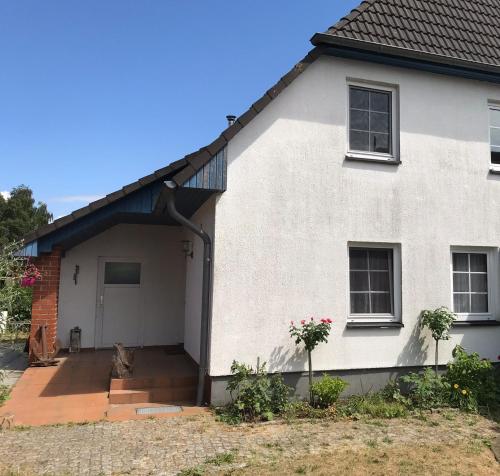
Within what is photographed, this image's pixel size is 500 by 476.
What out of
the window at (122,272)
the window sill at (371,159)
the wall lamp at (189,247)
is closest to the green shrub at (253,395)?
the wall lamp at (189,247)

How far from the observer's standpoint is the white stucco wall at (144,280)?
393 inches

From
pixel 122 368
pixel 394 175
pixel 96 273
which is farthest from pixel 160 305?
pixel 394 175

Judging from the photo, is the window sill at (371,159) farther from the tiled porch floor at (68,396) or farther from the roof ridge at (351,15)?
the tiled porch floor at (68,396)

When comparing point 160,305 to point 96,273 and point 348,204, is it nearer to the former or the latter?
point 96,273

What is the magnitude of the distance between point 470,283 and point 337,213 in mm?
2945

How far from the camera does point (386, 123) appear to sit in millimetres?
7625

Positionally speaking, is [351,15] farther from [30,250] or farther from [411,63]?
[30,250]

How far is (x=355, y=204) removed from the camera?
7.16m

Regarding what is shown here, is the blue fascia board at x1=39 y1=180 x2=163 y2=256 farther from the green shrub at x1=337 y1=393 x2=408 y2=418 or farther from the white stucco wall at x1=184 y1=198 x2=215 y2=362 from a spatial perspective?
the green shrub at x1=337 y1=393 x2=408 y2=418

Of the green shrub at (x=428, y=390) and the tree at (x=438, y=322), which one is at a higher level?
the tree at (x=438, y=322)

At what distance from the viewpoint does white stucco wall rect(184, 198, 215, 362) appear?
7107 mm

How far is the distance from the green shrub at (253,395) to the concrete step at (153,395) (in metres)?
0.81

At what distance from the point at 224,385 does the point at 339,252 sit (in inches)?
108

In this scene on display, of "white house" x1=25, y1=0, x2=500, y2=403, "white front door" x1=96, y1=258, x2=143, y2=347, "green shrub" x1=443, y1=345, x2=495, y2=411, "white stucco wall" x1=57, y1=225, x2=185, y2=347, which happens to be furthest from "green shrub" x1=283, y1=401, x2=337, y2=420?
"white front door" x1=96, y1=258, x2=143, y2=347
